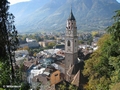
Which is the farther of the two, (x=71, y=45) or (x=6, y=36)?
(x=71, y=45)

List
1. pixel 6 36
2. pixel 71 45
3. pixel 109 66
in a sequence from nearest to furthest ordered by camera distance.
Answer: pixel 6 36 → pixel 109 66 → pixel 71 45

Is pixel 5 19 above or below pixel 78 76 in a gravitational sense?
above

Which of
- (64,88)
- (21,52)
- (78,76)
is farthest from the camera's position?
(21,52)

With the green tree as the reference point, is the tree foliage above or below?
below

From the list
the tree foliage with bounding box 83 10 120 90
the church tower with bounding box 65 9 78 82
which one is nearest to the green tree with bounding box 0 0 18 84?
the tree foliage with bounding box 83 10 120 90

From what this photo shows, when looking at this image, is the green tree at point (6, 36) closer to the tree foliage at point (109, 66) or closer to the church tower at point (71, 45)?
the tree foliage at point (109, 66)

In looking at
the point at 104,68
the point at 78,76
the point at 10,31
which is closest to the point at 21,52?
the point at 78,76

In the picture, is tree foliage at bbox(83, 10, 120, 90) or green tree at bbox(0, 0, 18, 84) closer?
green tree at bbox(0, 0, 18, 84)

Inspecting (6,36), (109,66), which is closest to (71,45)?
(109,66)

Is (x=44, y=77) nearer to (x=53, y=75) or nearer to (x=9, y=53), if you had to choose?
(x=53, y=75)

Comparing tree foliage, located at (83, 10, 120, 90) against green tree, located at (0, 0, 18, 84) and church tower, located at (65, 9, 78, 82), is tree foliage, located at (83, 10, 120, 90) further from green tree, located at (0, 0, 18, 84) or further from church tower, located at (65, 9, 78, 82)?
church tower, located at (65, 9, 78, 82)

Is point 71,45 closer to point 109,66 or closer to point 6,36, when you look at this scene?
point 109,66

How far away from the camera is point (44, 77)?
23016 mm

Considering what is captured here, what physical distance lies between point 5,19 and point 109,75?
881cm
